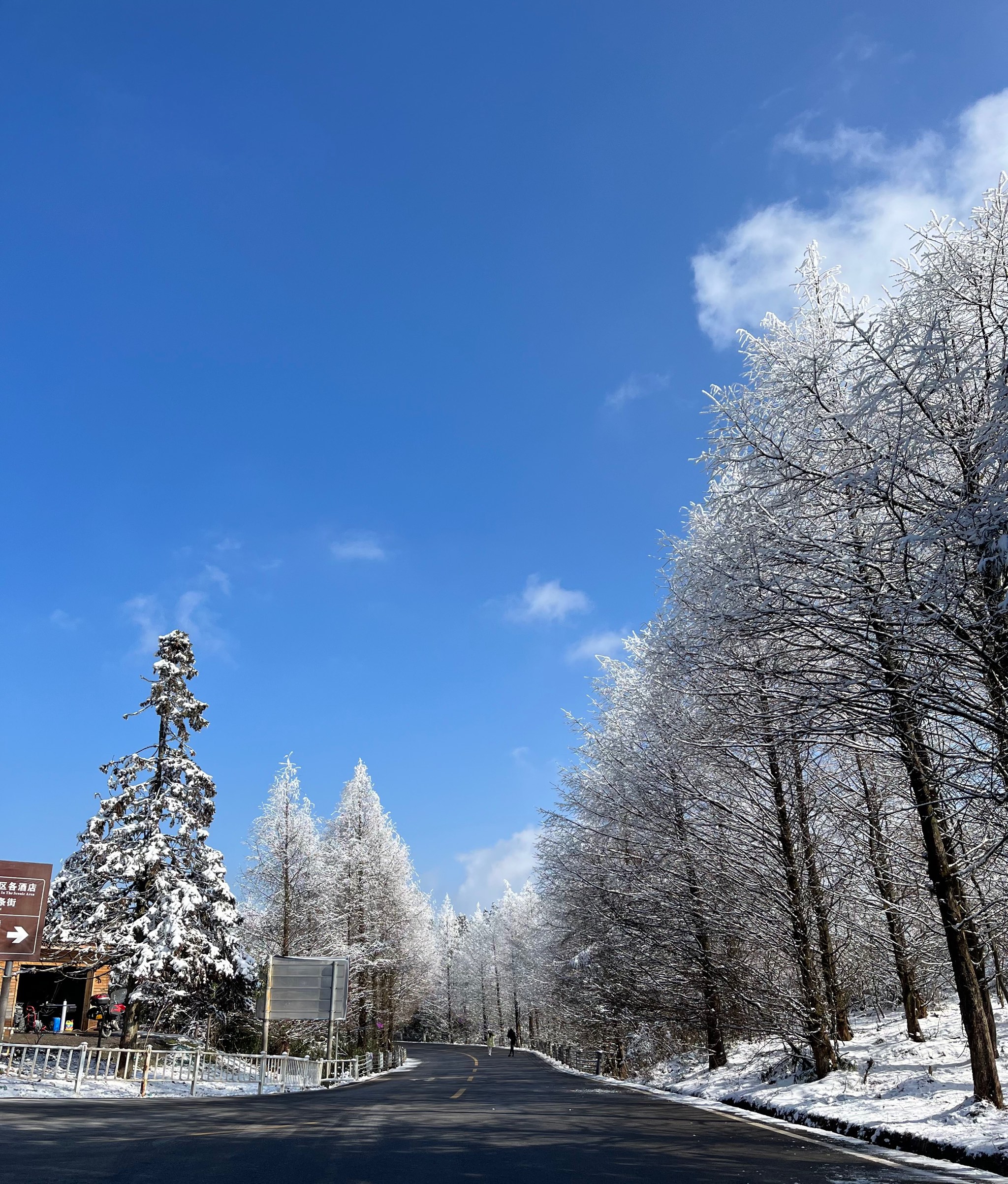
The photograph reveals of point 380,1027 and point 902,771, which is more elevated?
point 902,771

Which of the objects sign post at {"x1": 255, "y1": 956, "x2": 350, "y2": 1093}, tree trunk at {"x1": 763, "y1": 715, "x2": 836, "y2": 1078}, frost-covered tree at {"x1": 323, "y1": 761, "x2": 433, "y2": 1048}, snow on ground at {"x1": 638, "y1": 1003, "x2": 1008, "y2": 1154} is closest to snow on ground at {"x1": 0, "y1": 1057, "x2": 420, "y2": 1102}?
sign post at {"x1": 255, "y1": 956, "x2": 350, "y2": 1093}

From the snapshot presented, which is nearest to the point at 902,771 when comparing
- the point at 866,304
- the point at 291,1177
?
the point at 866,304

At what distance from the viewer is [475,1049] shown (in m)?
67.2

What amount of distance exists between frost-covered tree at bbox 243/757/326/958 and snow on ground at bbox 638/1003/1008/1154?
1831cm

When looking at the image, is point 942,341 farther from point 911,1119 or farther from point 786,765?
point 786,765

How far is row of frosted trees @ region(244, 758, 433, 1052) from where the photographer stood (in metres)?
35.0

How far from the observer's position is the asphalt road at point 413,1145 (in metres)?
6.52

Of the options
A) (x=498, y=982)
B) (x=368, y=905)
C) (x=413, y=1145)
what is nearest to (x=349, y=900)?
(x=368, y=905)

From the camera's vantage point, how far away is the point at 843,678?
926cm

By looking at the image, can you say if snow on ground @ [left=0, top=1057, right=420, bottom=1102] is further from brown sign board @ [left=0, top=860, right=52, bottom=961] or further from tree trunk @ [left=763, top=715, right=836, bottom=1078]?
tree trunk @ [left=763, top=715, right=836, bottom=1078]

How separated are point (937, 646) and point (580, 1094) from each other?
12069 mm

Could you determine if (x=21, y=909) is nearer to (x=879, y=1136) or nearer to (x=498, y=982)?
(x=879, y=1136)

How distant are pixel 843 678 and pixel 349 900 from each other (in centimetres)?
3911

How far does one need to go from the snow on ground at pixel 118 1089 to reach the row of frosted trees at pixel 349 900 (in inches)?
459
